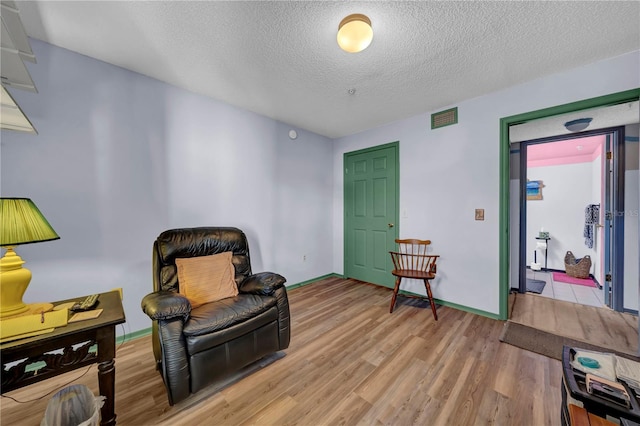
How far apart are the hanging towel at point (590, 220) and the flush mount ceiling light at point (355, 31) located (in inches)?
191

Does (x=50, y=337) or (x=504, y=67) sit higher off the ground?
(x=504, y=67)

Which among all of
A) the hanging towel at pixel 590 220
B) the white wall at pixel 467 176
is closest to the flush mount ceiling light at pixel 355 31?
the white wall at pixel 467 176

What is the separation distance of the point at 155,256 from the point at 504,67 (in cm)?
342

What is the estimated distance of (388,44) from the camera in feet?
5.88

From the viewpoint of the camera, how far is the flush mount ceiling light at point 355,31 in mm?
1501

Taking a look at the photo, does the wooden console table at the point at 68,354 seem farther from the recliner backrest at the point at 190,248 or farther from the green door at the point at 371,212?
the green door at the point at 371,212

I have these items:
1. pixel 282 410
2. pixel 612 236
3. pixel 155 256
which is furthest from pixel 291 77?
pixel 612 236

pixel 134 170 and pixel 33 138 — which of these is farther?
pixel 134 170

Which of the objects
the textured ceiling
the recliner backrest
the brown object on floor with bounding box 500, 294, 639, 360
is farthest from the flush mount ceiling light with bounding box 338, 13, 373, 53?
the brown object on floor with bounding box 500, 294, 639, 360

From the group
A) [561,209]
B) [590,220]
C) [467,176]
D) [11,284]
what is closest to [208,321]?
[11,284]

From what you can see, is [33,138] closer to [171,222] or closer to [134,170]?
[134,170]

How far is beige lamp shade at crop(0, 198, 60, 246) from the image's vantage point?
1.08 meters

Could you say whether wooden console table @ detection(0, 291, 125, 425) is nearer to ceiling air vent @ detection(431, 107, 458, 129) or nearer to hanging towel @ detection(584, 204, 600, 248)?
ceiling air vent @ detection(431, 107, 458, 129)

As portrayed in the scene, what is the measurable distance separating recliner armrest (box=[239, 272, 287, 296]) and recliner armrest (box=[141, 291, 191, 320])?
0.55m
